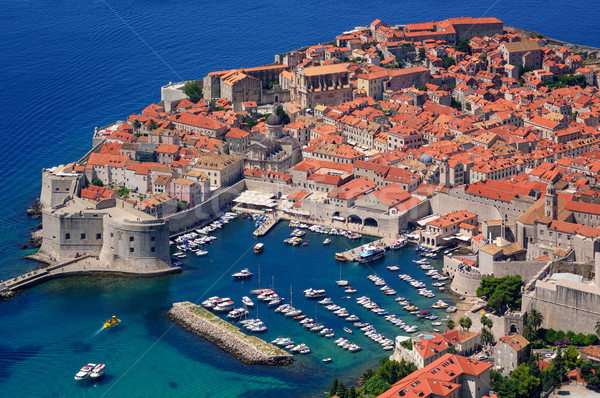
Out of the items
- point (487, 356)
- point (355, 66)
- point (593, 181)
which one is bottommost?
point (487, 356)

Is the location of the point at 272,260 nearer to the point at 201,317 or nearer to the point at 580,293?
the point at 201,317

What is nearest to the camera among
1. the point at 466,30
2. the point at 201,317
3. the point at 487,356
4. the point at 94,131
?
the point at 487,356

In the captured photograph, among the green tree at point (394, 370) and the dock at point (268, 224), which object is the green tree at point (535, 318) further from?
the dock at point (268, 224)

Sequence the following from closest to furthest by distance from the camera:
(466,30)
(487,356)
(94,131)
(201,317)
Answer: (487,356) → (201,317) → (94,131) → (466,30)

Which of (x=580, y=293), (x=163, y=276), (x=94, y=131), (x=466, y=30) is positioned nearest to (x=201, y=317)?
(x=163, y=276)

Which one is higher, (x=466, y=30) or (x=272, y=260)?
(x=466, y=30)

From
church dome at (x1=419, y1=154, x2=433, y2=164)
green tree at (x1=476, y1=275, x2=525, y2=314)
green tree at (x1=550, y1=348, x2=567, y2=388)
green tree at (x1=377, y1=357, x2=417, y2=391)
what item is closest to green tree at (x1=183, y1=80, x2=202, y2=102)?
church dome at (x1=419, y1=154, x2=433, y2=164)
